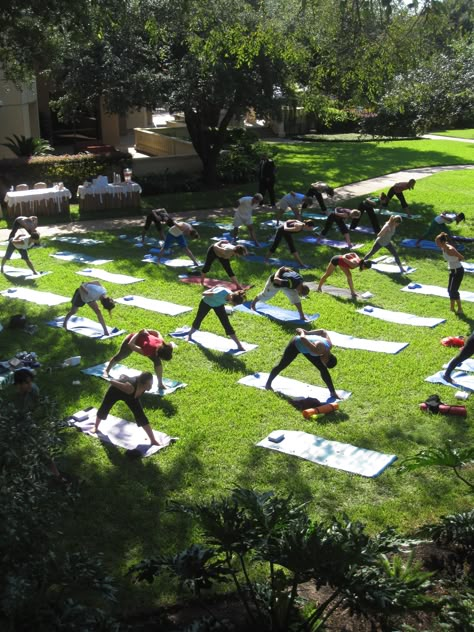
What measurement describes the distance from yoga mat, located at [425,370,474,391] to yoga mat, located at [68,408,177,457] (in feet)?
13.5

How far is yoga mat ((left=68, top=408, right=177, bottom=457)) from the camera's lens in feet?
30.8

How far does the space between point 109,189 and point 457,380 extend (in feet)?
50.9

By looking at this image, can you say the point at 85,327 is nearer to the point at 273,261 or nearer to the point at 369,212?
the point at 273,261

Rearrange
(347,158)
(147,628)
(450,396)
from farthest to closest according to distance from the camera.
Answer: (347,158)
(450,396)
(147,628)

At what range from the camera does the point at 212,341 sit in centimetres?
1287

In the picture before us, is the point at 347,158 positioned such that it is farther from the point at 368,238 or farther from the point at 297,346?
the point at 297,346

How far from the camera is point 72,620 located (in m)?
4.96

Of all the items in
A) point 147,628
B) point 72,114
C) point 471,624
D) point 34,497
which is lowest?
point 147,628

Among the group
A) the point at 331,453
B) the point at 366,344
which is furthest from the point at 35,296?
the point at 331,453

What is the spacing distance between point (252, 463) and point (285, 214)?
15.1 meters

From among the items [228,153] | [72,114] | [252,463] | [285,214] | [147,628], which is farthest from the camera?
[228,153]

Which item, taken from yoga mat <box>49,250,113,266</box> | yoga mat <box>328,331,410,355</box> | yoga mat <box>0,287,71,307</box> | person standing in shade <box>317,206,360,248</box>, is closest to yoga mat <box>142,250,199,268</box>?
yoga mat <box>49,250,113,266</box>

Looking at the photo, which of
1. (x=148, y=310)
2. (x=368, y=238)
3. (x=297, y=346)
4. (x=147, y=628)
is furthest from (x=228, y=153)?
(x=147, y=628)

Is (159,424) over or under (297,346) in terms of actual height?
under
